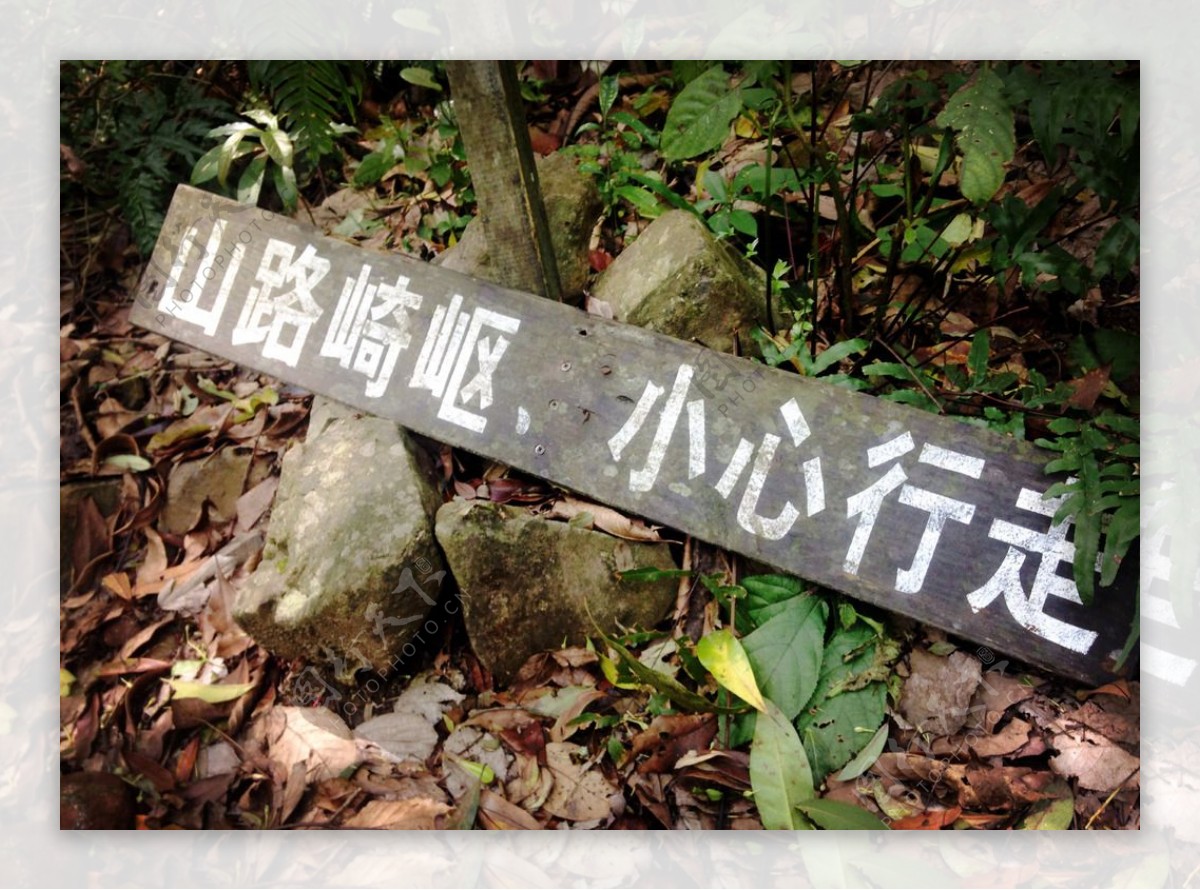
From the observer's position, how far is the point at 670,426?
7.38 feet

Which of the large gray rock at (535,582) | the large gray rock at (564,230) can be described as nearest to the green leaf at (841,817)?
the large gray rock at (535,582)

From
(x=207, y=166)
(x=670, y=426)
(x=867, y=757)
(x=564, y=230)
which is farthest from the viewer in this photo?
(x=207, y=166)

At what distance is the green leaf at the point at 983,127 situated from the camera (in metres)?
1.92

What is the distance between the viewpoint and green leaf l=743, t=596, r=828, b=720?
6.86ft

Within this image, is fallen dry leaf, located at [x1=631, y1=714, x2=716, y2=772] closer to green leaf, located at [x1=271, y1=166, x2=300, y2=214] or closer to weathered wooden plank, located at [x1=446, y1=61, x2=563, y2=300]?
weathered wooden plank, located at [x1=446, y1=61, x2=563, y2=300]

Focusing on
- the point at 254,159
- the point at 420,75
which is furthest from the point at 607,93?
the point at 254,159

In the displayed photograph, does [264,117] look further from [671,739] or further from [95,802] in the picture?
[671,739]

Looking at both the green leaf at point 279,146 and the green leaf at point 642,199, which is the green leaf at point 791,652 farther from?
the green leaf at point 279,146

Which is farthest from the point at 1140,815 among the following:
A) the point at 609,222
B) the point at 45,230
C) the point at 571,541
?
the point at 45,230

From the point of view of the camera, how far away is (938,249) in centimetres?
259

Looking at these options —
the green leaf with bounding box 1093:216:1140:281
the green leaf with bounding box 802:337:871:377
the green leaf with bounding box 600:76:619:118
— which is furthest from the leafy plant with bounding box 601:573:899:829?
the green leaf with bounding box 600:76:619:118

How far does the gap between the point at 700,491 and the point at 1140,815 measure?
3.96ft

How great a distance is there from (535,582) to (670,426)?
54cm

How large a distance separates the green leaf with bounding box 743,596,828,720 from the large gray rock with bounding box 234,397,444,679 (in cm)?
87
